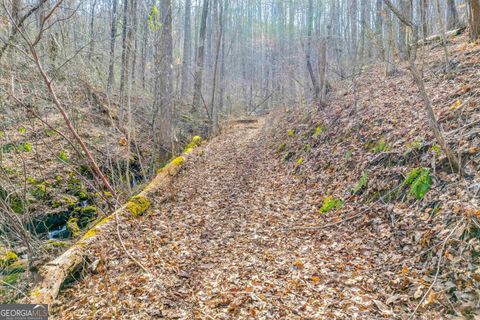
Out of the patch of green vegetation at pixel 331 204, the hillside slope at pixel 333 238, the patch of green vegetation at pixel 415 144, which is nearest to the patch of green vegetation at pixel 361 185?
the hillside slope at pixel 333 238

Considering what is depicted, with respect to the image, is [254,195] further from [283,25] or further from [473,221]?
[283,25]

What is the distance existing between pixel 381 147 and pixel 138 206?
189 inches

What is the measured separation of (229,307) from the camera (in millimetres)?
3303

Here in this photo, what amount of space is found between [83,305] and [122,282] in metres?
0.47

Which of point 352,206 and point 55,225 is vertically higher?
point 352,206

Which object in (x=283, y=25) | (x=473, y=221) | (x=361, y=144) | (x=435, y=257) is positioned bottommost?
(x=435, y=257)

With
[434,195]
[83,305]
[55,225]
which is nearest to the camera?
[83,305]

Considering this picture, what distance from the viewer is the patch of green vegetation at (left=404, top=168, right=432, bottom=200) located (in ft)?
13.9

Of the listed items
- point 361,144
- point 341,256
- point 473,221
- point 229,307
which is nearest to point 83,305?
point 229,307

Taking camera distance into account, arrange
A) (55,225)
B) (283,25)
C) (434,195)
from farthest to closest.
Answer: (283,25), (55,225), (434,195)

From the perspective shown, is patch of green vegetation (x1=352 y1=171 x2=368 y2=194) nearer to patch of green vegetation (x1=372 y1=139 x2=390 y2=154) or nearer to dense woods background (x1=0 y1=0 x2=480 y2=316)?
patch of green vegetation (x1=372 y1=139 x2=390 y2=154)

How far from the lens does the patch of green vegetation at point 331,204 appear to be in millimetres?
5376

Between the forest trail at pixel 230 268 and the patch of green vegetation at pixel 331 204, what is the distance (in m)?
0.23

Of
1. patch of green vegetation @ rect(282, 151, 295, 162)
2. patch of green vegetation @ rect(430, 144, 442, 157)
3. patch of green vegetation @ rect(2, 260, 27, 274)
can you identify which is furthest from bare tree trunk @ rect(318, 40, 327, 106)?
patch of green vegetation @ rect(2, 260, 27, 274)
